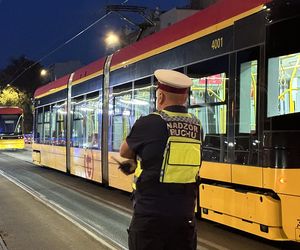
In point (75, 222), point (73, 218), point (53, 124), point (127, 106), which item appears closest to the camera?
point (75, 222)

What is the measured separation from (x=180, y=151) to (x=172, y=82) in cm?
41

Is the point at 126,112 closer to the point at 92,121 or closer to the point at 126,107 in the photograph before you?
the point at 126,107

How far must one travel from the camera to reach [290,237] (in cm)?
618

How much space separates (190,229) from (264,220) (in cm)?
347

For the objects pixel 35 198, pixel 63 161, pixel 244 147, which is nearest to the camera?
pixel 244 147

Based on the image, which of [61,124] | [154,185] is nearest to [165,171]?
[154,185]

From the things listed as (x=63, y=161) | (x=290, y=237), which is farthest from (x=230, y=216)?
(x=63, y=161)

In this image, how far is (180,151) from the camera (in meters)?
3.27

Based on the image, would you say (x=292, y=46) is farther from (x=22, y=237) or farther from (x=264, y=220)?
(x=22, y=237)

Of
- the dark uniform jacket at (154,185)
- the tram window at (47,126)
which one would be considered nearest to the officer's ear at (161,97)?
the dark uniform jacket at (154,185)

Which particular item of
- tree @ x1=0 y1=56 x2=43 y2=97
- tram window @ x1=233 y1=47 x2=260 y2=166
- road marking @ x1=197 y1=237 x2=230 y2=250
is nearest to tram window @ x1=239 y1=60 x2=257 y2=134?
tram window @ x1=233 y1=47 x2=260 y2=166

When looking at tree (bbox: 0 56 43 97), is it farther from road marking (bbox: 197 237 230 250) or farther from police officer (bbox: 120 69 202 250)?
police officer (bbox: 120 69 202 250)

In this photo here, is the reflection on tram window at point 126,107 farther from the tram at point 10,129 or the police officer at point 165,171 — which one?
the tram at point 10,129

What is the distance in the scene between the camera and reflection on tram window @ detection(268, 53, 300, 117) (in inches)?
251
